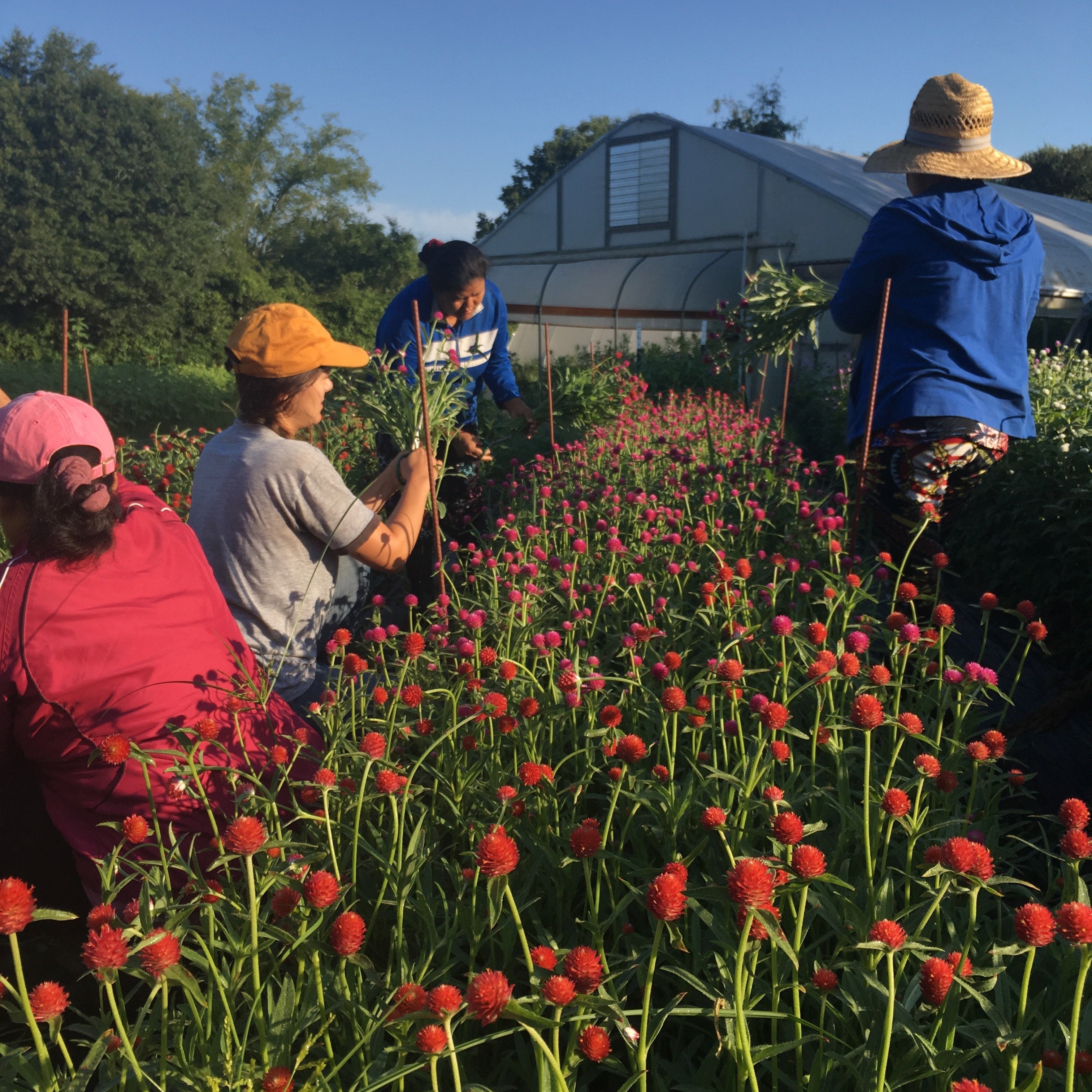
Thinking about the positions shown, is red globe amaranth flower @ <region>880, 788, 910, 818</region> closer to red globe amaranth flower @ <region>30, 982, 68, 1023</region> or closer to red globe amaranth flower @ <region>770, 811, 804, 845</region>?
red globe amaranth flower @ <region>770, 811, 804, 845</region>

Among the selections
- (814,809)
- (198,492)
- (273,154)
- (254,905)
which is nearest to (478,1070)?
(254,905)

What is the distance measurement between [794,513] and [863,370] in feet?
2.87

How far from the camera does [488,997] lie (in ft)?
2.56

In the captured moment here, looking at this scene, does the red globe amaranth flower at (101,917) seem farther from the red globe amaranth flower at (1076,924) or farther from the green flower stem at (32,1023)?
the red globe amaranth flower at (1076,924)

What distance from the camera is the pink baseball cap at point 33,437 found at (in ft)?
4.98

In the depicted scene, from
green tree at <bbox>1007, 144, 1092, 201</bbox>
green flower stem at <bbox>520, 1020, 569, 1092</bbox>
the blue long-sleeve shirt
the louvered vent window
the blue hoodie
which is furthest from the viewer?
green tree at <bbox>1007, 144, 1092, 201</bbox>

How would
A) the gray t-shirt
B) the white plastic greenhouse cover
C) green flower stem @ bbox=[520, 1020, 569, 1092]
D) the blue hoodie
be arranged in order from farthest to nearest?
the white plastic greenhouse cover → the blue hoodie → the gray t-shirt → green flower stem @ bbox=[520, 1020, 569, 1092]

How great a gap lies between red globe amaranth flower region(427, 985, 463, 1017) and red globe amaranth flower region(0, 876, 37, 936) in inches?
15.1

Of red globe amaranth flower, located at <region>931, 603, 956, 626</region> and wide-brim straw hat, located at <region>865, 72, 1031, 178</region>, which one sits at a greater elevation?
wide-brim straw hat, located at <region>865, 72, 1031, 178</region>

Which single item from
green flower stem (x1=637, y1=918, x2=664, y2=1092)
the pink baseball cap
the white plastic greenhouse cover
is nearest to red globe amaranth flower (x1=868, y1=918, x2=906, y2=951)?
green flower stem (x1=637, y1=918, x2=664, y2=1092)

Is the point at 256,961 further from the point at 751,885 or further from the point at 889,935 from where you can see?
the point at 889,935

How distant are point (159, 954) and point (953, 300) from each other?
2.69m

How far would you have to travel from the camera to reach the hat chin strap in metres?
2.71

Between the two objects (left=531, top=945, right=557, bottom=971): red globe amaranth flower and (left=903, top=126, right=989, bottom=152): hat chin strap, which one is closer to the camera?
(left=531, top=945, right=557, bottom=971): red globe amaranth flower
